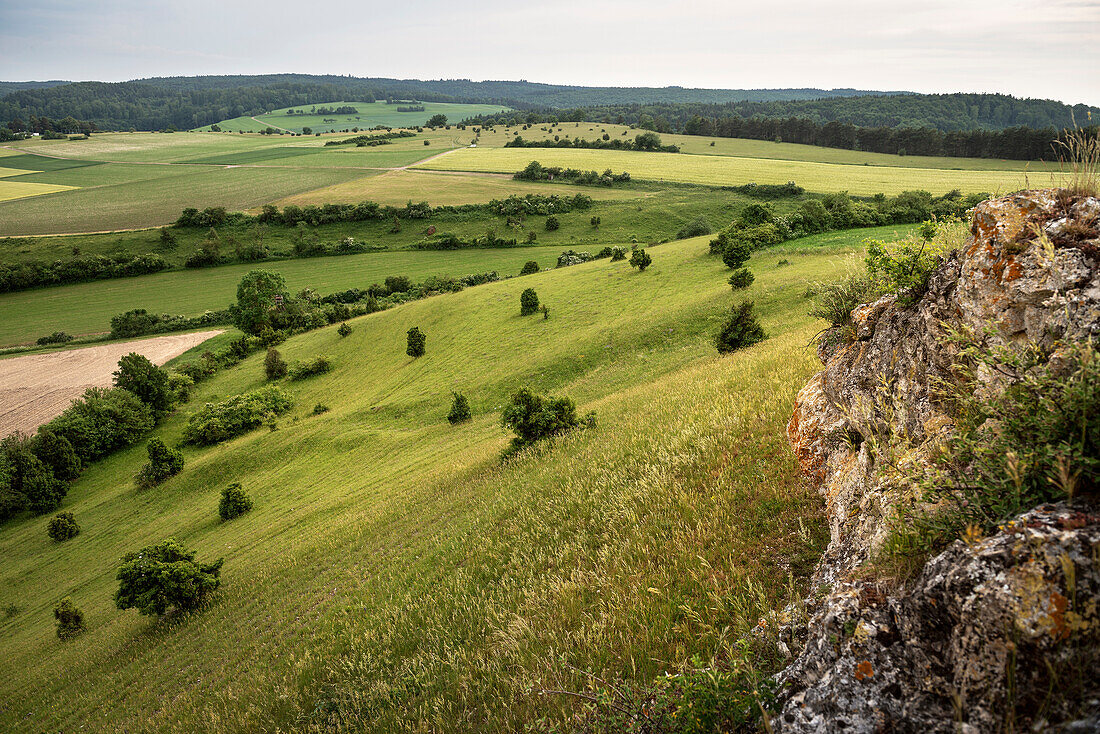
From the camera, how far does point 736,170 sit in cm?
11406

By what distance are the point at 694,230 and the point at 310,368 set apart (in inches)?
2457

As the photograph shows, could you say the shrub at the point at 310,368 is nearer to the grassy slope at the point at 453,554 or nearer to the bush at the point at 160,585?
the grassy slope at the point at 453,554

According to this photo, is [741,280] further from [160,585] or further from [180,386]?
[180,386]

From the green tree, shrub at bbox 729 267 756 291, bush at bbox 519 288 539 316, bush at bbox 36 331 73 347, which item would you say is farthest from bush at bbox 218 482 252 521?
bush at bbox 36 331 73 347

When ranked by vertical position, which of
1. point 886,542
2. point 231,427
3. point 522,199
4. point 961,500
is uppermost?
point 522,199

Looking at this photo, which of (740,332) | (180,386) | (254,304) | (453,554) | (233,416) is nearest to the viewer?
(453,554)

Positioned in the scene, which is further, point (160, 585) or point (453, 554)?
point (160, 585)

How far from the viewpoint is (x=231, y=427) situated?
40.6 metres

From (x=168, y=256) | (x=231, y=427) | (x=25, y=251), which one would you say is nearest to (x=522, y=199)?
(x=168, y=256)

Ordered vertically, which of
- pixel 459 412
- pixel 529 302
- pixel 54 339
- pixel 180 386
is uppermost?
pixel 529 302

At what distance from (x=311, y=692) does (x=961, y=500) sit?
10068mm

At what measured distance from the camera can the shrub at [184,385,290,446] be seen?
133 feet

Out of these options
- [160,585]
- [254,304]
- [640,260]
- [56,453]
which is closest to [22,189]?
A: [254,304]

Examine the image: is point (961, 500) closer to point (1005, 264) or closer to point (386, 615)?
point (1005, 264)
